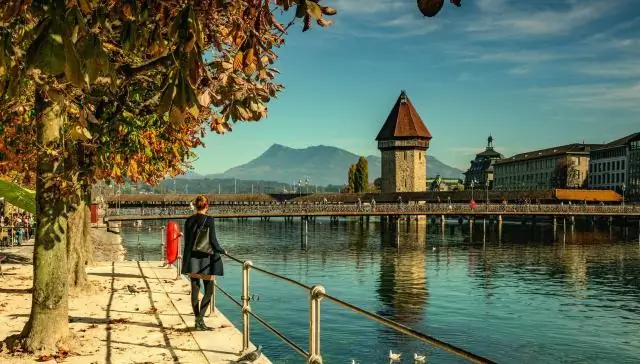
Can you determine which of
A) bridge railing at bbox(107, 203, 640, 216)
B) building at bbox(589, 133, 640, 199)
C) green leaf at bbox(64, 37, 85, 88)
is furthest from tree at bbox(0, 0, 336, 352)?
building at bbox(589, 133, 640, 199)

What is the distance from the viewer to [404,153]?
380 feet

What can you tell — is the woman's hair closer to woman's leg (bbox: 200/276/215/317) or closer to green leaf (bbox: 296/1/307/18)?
woman's leg (bbox: 200/276/215/317)

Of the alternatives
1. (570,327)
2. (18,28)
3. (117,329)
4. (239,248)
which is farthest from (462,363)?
(239,248)

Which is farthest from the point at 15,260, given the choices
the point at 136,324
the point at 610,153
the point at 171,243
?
the point at 610,153

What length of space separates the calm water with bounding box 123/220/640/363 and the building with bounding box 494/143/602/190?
3207 inches

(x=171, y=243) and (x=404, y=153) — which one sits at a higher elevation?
(x=404, y=153)

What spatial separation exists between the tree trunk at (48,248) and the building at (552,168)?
451ft

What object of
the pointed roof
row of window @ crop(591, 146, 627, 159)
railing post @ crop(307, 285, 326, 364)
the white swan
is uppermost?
the pointed roof

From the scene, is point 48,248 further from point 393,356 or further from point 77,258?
point 393,356

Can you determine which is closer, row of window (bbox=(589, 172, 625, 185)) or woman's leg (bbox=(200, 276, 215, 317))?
woman's leg (bbox=(200, 276, 215, 317))

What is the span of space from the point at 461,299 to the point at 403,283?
5521mm

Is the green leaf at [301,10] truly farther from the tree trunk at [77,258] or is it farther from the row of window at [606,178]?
the row of window at [606,178]

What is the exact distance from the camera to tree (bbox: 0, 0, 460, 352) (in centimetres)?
297

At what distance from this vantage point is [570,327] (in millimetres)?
24125
